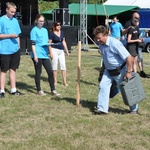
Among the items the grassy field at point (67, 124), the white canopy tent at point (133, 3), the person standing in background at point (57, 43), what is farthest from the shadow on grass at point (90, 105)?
the white canopy tent at point (133, 3)

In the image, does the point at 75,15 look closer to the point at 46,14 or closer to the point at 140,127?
the point at 46,14

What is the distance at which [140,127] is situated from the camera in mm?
5648

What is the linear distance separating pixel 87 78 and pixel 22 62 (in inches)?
149

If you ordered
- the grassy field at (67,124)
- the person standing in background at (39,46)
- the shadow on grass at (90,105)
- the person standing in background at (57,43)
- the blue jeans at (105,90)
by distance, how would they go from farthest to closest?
1. the person standing in background at (57,43)
2. the person standing in background at (39,46)
3. the shadow on grass at (90,105)
4. the blue jeans at (105,90)
5. the grassy field at (67,124)

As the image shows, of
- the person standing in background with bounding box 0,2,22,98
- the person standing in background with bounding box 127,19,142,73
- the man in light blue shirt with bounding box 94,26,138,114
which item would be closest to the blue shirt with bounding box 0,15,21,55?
the person standing in background with bounding box 0,2,22,98

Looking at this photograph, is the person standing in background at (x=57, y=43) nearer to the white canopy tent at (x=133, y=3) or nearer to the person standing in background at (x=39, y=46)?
the person standing in background at (x=39, y=46)

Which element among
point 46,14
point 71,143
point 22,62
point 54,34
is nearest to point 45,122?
point 71,143

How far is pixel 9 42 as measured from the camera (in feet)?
24.1

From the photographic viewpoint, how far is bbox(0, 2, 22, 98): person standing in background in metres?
7.17

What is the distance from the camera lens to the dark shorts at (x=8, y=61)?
7.38m

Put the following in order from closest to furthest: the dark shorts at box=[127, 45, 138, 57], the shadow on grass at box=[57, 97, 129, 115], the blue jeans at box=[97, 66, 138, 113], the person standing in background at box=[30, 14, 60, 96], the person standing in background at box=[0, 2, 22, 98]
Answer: the blue jeans at box=[97, 66, 138, 113], the shadow on grass at box=[57, 97, 129, 115], the person standing in background at box=[0, 2, 22, 98], the person standing in background at box=[30, 14, 60, 96], the dark shorts at box=[127, 45, 138, 57]

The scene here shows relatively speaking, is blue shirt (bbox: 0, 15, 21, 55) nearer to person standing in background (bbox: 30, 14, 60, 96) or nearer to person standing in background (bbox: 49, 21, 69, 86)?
person standing in background (bbox: 30, 14, 60, 96)

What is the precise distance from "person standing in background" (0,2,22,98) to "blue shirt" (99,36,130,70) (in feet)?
6.45

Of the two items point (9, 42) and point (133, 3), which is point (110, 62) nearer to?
point (9, 42)
